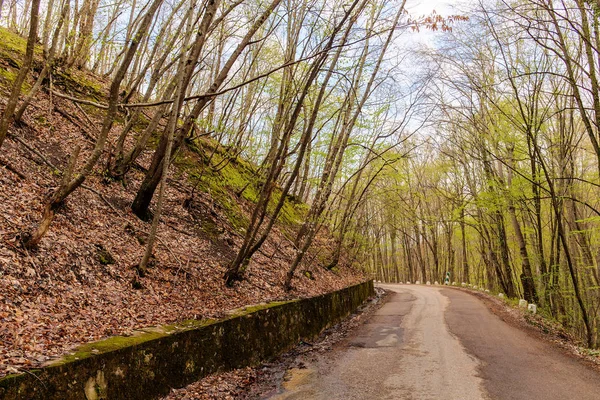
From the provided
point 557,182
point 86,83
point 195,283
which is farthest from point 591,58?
point 86,83

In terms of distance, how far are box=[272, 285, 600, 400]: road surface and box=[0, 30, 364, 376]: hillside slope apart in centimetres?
193

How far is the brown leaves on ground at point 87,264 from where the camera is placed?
3.98 metres

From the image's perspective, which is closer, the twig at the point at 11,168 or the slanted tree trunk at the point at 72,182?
the slanted tree trunk at the point at 72,182

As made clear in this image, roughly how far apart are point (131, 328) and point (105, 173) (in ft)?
16.9

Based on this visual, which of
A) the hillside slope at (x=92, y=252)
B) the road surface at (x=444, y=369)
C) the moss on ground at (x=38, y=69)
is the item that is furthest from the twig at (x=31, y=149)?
the road surface at (x=444, y=369)

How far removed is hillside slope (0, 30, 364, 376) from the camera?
4121 mm

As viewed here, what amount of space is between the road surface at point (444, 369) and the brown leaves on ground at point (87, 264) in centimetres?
195

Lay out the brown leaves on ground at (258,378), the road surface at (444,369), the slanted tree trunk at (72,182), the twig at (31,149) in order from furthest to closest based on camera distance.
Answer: the twig at (31,149), the slanted tree trunk at (72,182), the road surface at (444,369), the brown leaves on ground at (258,378)

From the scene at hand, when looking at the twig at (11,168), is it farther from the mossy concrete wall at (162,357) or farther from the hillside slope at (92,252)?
the mossy concrete wall at (162,357)


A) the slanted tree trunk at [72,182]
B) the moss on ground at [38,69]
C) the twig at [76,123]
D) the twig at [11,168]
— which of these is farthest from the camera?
the moss on ground at [38,69]

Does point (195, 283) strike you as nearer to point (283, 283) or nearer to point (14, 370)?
point (283, 283)

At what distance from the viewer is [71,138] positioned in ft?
28.9

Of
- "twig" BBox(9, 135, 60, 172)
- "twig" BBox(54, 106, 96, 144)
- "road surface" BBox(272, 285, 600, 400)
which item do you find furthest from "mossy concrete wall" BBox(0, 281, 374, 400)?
"twig" BBox(54, 106, 96, 144)

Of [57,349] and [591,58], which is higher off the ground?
[591,58]
